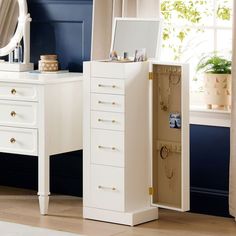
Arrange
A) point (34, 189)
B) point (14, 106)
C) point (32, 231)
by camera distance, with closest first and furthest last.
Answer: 1. point (32, 231)
2. point (14, 106)
3. point (34, 189)

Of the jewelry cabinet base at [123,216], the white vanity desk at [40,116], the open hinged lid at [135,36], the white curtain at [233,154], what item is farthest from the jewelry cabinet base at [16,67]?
Result: the white curtain at [233,154]

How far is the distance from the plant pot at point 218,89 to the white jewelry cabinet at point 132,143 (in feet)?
1.13

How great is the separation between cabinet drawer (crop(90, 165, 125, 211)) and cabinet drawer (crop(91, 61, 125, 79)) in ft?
1.72

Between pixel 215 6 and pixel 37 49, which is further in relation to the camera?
pixel 37 49

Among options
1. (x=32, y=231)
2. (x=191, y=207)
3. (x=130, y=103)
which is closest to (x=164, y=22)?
(x=130, y=103)

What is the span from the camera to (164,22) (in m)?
5.24

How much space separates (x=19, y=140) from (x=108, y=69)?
0.74m

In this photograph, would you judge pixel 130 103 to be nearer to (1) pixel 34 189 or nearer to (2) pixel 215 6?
(2) pixel 215 6

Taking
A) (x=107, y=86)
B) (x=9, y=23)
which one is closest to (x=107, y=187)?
(x=107, y=86)

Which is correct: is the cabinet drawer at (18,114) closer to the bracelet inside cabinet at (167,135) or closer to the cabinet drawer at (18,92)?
the cabinet drawer at (18,92)

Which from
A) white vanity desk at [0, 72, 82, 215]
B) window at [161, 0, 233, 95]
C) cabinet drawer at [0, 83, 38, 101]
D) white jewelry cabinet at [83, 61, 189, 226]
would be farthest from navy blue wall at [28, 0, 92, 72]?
white jewelry cabinet at [83, 61, 189, 226]

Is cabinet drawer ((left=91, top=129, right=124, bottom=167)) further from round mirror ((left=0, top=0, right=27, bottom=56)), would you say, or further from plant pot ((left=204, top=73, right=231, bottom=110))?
round mirror ((left=0, top=0, right=27, bottom=56))

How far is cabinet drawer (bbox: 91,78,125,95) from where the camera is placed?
15.1 feet

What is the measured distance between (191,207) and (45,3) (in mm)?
1704
